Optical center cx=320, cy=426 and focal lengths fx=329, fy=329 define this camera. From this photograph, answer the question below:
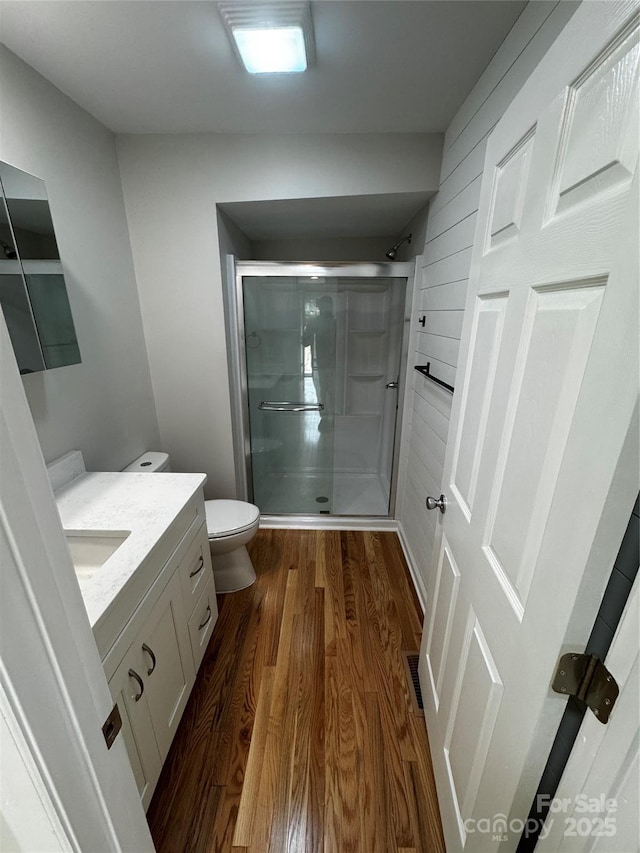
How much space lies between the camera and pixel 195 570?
1.36m

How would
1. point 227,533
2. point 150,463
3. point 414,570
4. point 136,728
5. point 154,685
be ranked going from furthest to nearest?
point 414,570 < point 150,463 < point 227,533 < point 154,685 < point 136,728

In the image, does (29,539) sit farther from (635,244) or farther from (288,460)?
(288,460)

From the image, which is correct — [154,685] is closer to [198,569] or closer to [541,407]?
[198,569]

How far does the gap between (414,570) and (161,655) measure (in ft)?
4.61

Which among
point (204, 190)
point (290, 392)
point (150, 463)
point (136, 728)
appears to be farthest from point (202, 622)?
point (204, 190)

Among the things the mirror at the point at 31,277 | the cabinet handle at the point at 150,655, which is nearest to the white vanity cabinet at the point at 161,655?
the cabinet handle at the point at 150,655

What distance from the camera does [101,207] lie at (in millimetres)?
1553

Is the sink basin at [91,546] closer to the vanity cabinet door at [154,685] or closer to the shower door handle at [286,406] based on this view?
the vanity cabinet door at [154,685]

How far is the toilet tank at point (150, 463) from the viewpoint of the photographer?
1.76 metres

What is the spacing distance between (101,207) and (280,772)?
244 centimetres

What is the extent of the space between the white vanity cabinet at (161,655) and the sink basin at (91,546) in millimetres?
189

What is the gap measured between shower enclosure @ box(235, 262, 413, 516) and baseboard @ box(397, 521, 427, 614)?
23cm

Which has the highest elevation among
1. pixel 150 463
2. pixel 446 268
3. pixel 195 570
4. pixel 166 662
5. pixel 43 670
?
pixel 446 268

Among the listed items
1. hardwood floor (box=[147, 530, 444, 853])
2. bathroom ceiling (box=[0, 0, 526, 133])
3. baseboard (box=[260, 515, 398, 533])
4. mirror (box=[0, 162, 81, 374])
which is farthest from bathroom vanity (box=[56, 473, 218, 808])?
bathroom ceiling (box=[0, 0, 526, 133])
